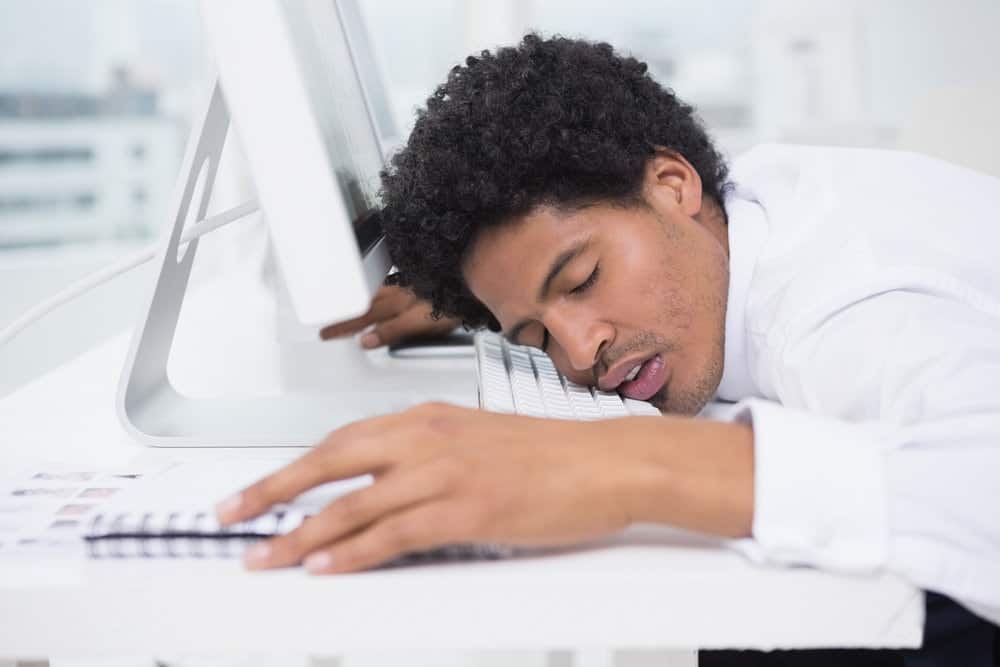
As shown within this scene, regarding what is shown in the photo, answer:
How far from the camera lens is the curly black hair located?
906 mm

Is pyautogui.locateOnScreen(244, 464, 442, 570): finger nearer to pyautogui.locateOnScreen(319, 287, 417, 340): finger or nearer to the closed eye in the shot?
the closed eye

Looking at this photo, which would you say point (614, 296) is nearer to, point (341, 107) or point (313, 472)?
point (341, 107)

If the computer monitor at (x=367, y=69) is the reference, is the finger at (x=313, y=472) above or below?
below

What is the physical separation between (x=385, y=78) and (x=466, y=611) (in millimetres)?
2072

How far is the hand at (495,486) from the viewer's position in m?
0.45

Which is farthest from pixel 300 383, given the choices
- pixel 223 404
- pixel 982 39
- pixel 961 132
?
pixel 982 39

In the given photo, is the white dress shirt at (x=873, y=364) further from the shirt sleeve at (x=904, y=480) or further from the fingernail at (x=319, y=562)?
the fingernail at (x=319, y=562)

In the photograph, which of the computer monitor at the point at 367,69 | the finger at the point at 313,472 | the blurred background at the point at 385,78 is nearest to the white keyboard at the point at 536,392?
the finger at the point at 313,472

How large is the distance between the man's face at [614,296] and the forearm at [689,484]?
0.33 m

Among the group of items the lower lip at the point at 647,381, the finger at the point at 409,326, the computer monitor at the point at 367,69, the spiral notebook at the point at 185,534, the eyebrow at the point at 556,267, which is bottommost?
the lower lip at the point at 647,381

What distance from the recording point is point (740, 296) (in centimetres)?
82

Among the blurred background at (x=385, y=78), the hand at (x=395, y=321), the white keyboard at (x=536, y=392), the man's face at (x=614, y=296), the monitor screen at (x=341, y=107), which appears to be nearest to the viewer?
the monitor screen at (x=341, y=107)

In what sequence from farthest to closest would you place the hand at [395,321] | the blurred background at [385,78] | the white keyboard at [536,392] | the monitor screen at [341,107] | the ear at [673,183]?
the blurred background at [385,78]
the hand at [395,321]
the ear at [673,183]
the white keyboard at [536,392]
the monitor screen at [341,107]

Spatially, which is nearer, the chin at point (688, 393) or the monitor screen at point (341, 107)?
the monitor screen at point (341, 107)
